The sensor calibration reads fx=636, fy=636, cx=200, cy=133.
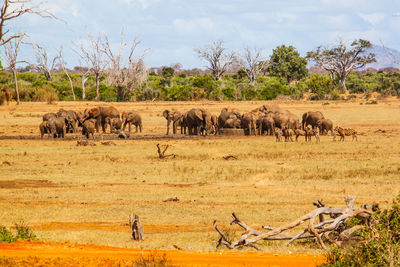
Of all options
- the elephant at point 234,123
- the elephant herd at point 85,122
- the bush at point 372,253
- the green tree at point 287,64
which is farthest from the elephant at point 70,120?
the green tree at point 287,64

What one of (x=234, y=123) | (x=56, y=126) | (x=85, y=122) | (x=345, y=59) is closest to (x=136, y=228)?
(x=56, y=126)

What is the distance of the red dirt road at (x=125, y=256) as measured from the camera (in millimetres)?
9875

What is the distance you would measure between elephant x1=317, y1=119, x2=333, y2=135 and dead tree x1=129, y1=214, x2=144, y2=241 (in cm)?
2375

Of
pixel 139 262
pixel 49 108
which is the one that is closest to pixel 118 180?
pixel 139 262

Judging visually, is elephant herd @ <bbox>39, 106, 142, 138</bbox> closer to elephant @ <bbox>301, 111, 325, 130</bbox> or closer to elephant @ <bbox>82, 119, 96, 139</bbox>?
elephant @ <bbox>82, 119, 96, 139</bbox>

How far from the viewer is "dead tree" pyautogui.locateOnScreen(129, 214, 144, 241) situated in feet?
38.8

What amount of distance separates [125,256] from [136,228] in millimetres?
1867

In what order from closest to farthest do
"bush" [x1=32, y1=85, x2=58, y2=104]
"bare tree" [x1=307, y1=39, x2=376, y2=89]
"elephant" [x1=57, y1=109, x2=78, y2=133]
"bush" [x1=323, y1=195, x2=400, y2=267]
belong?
"bush" [x1=323, y1=195, x2=400, y2=267] → "elephant" [x1=57, y1=109, x2=78, y2=133] → "bush" [x1=32, y1=85, x2=58, y2=104] → "bare tree" [x1=307, y1=39, x2=376, y2=89]

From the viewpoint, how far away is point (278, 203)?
16.5 m

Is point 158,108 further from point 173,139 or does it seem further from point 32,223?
point 32,223

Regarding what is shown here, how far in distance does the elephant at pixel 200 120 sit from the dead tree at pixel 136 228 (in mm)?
22705

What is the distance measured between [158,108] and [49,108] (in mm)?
8257

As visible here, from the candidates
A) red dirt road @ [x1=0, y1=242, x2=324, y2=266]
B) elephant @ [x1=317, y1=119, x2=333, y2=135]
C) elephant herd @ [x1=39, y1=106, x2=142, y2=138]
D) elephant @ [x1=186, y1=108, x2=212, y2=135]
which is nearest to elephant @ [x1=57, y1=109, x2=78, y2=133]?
elephant herd @ [x1=39, y1=106, x2=142, y2=138]

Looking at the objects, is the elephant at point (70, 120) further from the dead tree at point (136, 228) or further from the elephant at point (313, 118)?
the dead tree at point (136, 228)
